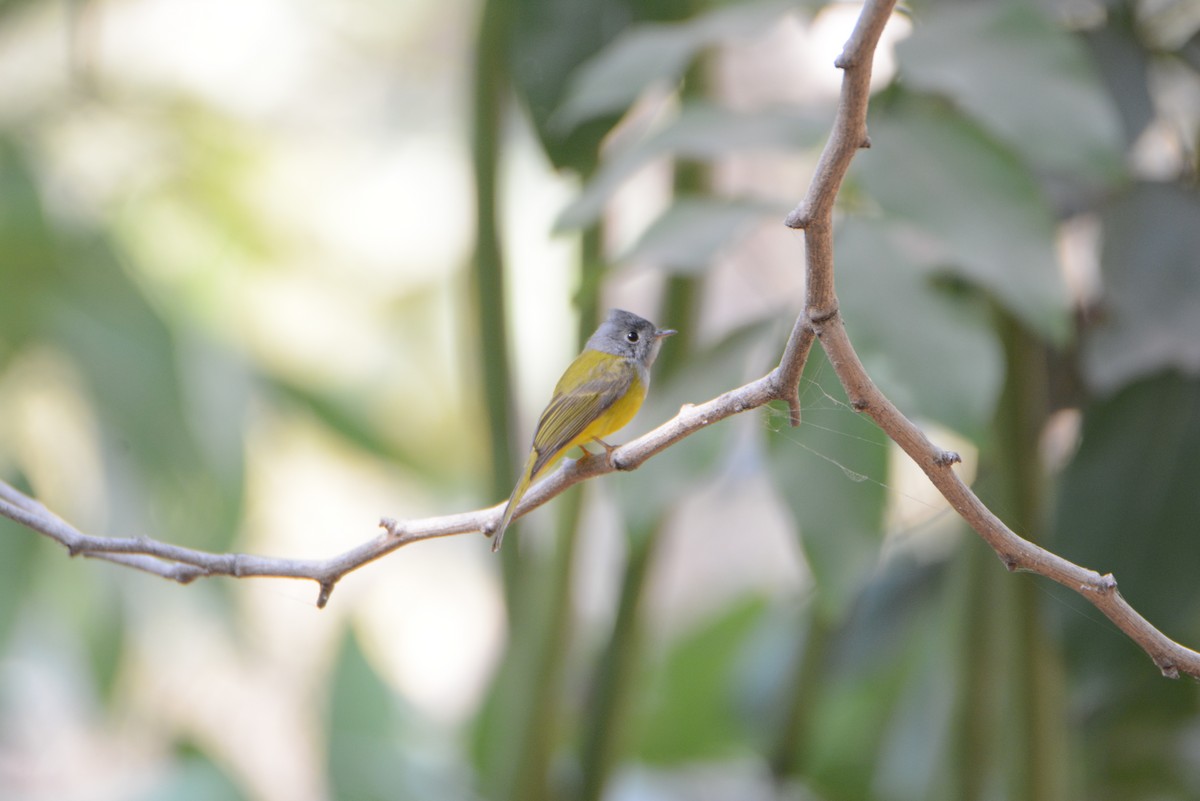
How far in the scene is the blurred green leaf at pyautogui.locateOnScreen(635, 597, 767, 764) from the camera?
181cm

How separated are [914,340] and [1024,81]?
267mm

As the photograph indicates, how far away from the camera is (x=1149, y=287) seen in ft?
3.37

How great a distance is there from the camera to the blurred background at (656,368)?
865 mm

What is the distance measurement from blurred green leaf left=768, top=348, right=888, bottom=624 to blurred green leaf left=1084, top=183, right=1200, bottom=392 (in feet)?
1.18

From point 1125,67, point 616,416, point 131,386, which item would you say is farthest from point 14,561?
point 1125,67

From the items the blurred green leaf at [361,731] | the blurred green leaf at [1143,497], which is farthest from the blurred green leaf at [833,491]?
the blurred green leaf at [361,731]

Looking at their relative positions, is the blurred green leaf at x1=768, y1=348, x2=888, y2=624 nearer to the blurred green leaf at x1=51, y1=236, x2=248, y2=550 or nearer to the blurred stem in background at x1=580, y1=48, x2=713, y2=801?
the blurred stem in background at x1=580, y1=48, x2=713, y2=801

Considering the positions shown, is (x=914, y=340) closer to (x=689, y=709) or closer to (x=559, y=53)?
(x=559, y=53)

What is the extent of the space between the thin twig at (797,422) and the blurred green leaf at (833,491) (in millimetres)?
252

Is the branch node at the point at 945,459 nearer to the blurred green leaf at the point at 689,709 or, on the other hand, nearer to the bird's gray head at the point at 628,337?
the bird's gray head at the point at 628,337

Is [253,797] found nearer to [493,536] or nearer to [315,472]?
[493,536]

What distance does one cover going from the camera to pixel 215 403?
175 centimetres

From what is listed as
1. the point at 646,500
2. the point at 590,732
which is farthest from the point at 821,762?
the point at 646,500

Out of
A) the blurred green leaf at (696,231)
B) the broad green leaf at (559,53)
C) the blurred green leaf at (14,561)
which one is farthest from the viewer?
the blurred green leaf at (14,561)
